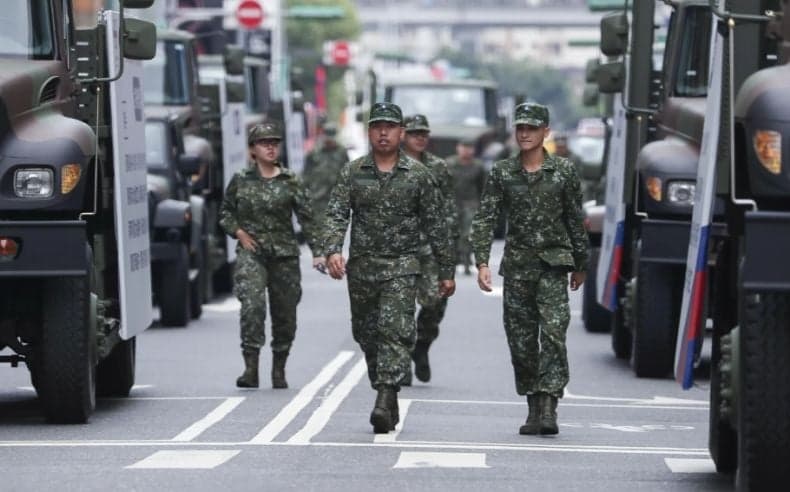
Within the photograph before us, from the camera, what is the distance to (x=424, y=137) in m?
17.8

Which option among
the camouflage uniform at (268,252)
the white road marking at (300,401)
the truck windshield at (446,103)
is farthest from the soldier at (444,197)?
the truck windshield at (446,103)

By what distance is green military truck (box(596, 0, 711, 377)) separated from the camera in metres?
16.7

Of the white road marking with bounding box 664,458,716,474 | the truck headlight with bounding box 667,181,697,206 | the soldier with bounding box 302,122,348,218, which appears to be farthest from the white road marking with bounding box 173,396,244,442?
the soldier with bounding box 302,122,348,218

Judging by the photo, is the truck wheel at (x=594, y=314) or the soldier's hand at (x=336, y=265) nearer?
the soldier's hand at (x=336, y=265)

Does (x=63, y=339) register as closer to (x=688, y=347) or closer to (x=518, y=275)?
(x=518, y=275)

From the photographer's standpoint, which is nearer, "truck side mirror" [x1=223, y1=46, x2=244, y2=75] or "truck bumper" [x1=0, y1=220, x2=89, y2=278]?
"truck bumper" [x1=0, y1=220, x2=89, y2=278]

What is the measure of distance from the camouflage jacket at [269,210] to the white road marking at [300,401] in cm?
96

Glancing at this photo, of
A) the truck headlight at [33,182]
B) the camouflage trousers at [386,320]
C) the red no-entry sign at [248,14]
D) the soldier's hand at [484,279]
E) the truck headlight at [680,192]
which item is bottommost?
the red no-entry sign at [248,14]

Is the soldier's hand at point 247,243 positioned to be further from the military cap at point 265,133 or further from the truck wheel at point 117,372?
the truck wheel at point 117,372

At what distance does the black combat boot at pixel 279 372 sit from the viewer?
55.4 feet

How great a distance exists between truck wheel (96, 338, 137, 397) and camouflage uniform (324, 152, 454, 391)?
2250 mm

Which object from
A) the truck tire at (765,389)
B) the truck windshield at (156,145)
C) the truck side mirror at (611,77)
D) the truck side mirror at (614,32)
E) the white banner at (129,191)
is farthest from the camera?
the truck windshield at (156,145)

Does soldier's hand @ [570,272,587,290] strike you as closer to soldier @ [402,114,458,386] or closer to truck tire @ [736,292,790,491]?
soldier @ [402,114,458,386]

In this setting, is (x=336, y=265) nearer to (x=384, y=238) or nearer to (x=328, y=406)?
(x=384, y=238)
